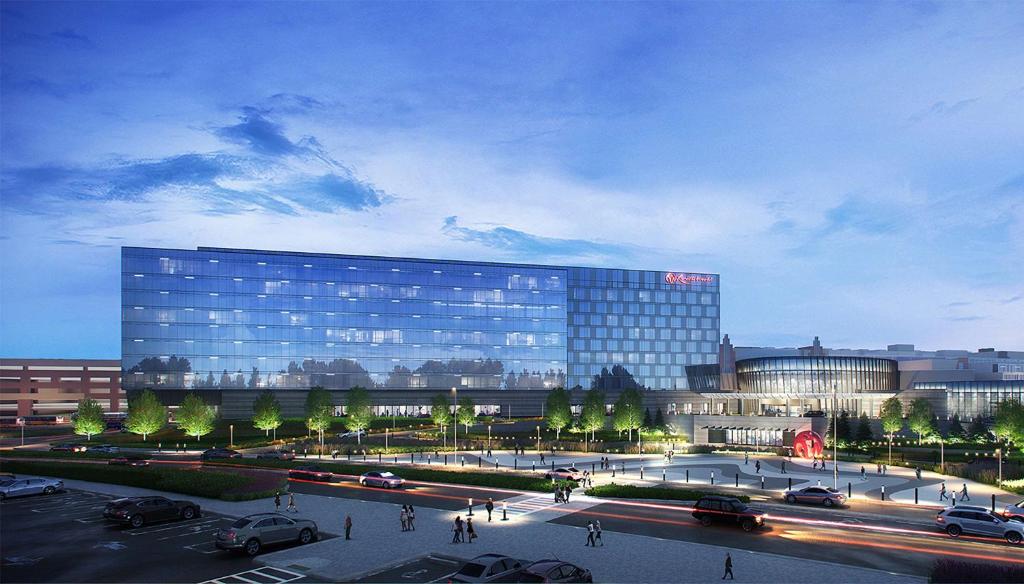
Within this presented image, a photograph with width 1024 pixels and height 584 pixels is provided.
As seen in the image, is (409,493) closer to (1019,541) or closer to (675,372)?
(1019,541)

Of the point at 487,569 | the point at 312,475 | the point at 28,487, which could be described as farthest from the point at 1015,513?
the point at 28,487

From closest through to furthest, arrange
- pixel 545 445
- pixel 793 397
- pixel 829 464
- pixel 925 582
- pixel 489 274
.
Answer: pixel 925 582 < pixel 829 464 < pixel 545 445 < pixel 793 397 < pixel 489 274

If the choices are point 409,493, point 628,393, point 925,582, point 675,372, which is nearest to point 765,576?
point 925,582

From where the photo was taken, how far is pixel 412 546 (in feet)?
114

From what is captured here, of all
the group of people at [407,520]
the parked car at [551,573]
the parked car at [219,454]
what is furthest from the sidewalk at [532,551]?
the parked car at [219,454]

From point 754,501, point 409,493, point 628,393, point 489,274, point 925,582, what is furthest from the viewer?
point 489,274

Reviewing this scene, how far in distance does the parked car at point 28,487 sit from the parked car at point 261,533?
26.5m

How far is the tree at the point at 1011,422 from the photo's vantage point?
70.8 m

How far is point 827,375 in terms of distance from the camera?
428ft

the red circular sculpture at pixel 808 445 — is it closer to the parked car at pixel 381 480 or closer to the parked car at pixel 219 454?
the parked car at pixel 381 480

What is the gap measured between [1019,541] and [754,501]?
15.9 m

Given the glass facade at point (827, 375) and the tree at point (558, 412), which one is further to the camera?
the glass facade at point (827, 375)

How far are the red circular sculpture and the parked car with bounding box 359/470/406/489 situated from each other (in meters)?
48.9

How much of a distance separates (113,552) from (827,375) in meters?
124
